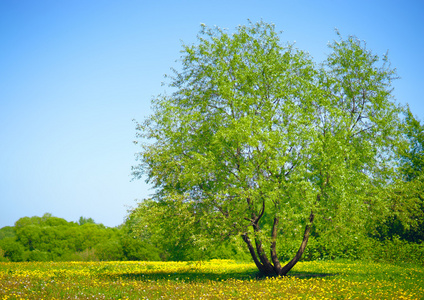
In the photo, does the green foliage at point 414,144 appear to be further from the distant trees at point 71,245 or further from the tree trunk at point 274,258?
the distant trees at point 71,245

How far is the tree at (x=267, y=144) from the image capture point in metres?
16.5

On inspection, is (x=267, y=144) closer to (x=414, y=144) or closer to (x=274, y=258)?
(x=274, y=258)

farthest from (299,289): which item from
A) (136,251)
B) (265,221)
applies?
(136,251)

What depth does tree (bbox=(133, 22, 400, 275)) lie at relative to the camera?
1645 cm

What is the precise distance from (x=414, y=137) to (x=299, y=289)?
85.0 feet

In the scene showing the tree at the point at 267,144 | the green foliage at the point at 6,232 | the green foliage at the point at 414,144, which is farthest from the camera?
the green foliage at the point at 6,232

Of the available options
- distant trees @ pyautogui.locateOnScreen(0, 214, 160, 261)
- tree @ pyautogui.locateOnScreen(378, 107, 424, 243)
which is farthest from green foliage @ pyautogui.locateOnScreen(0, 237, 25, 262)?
tree @ pyautogui.locateOnScreen(378, 107, 424, 243)

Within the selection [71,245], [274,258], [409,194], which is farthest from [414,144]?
[71,245]

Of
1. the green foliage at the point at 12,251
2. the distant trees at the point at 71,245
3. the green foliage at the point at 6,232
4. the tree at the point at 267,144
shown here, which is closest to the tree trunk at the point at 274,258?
the tree at the point at 267,144

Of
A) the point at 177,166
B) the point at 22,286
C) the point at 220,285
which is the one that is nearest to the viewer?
the point at 22,286

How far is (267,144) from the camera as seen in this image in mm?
16469

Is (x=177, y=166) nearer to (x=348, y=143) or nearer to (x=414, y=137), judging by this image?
(x=348, y=143)

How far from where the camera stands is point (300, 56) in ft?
64.5

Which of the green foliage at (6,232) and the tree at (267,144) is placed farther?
the green foliage at (6,232)
